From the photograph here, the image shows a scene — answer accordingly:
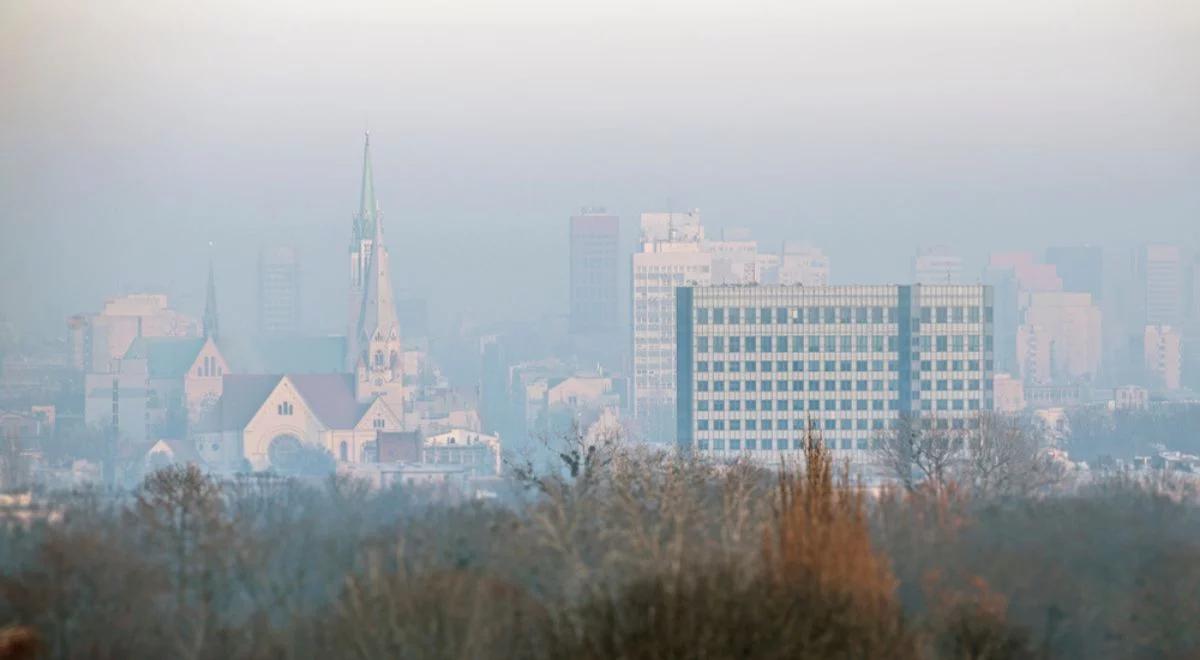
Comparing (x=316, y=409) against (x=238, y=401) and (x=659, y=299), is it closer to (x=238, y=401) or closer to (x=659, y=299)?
(x=238, y=401)

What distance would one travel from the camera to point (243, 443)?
14100cm

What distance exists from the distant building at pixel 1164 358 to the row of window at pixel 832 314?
76990 mm

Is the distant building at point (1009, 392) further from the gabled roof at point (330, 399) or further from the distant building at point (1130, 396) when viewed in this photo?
the gabled roof at point (330, 399)

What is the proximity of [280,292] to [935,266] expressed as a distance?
163 ft

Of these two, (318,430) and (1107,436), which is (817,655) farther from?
(318,430)

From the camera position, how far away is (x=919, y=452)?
7044 centimetres

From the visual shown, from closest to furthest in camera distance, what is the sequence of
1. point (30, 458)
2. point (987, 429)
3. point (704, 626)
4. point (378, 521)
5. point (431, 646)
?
point (704, 626) < point (431, 646) < point (378, 521) < point (987, 429) < point (30, 458)

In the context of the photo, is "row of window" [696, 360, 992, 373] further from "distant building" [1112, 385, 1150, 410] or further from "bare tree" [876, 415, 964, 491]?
"distant building" [1112, 385, 1150, 410]

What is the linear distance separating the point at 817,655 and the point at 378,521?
22.3m

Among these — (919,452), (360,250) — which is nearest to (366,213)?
(360,250)

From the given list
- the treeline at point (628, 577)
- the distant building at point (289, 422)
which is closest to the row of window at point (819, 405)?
the distant building at point (289, 422)

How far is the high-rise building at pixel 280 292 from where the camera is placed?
607 ft

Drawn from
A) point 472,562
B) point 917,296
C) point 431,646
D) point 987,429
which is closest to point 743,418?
point 917,296

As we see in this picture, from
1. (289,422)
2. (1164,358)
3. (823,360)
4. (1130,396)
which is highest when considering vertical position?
(823,360)
